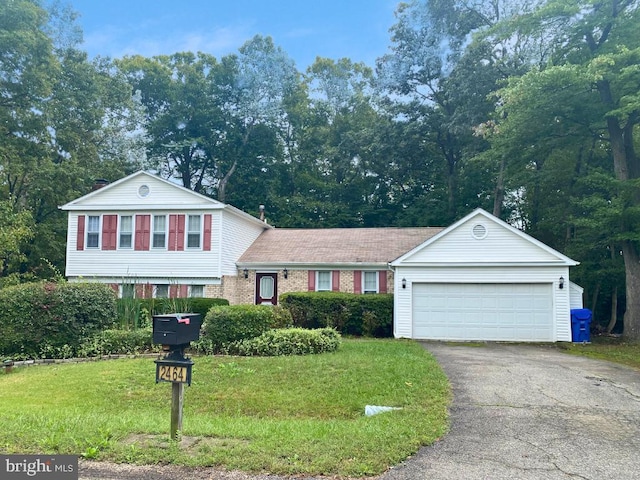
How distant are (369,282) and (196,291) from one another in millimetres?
7073

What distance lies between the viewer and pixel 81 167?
2791 cm

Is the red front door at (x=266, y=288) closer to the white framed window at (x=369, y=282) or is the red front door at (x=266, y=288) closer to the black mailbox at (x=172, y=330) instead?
the white framed window at (x=369, y=282)

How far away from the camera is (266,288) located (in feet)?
65.3

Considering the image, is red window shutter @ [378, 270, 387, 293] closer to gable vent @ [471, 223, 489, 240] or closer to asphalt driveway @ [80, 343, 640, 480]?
gable vent @ [471, 223, 489, 240]

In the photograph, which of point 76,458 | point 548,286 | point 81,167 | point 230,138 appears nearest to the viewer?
point 76,458

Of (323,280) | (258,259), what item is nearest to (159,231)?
(258,259)

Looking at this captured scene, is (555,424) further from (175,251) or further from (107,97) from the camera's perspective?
(107,97)

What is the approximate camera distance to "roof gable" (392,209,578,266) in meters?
15.7

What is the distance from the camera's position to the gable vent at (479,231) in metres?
16.0

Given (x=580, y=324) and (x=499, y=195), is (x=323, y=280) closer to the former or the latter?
(x=580, y=324)

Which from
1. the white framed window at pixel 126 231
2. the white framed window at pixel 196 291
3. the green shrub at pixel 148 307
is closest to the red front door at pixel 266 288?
the white framed window at pixel 196 291

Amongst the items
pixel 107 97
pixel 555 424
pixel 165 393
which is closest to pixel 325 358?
pixel 165 393

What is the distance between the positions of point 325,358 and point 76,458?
6.41m

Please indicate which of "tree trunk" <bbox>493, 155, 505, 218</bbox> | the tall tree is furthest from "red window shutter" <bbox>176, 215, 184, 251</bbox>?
"tree trunk" <bbox>493, 155, 505, 218</bbox>
